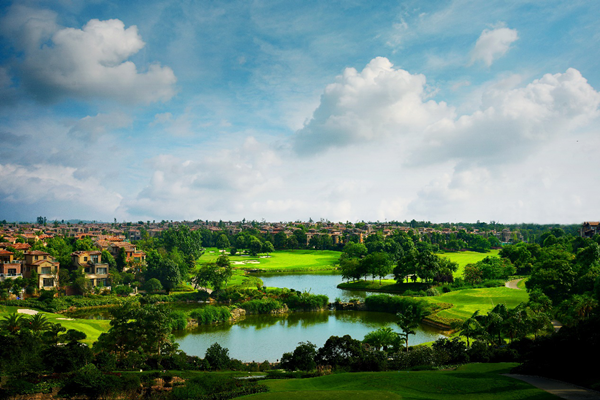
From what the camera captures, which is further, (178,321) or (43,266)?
(43,266)

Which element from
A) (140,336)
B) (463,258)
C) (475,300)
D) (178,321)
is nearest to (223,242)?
(463,258)

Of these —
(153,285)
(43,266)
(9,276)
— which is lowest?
(153,285)

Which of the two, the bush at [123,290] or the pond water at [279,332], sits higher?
the bush at [123,290]

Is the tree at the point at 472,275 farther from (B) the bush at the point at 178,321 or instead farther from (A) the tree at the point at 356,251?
(B) the bush at the point at 178,321

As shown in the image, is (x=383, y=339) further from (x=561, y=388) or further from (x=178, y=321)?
(x=178, y=321)

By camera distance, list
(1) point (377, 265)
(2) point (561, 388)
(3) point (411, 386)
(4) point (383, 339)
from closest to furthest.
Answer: (2) point (561, 388) < (3) point (411, 386) < (4) point (383, 339) < (1) point (377, 265)

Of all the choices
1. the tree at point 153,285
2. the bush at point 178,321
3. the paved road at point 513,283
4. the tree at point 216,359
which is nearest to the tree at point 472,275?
the paved road at point 513,283
